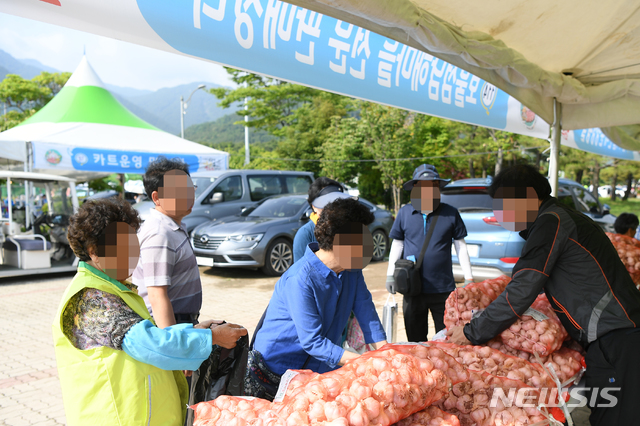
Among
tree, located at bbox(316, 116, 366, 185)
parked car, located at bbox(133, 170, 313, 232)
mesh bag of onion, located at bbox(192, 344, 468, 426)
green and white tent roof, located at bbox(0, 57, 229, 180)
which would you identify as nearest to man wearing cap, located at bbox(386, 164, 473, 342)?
mesh bag of onion, located at bbox(192, 344, 468, 426)

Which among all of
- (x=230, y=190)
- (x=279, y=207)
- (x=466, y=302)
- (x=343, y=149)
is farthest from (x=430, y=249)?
(x=343, y=149)

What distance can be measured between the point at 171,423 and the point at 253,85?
98.3 feet

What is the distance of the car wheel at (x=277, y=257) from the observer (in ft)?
30.0

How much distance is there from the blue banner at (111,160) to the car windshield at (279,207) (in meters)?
3.52

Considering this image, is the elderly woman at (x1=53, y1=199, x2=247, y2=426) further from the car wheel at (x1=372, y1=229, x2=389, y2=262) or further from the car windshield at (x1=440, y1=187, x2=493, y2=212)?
the car wheel at (x1=372, y1=229, x2=389, y2=262)

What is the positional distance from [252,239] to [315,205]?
5.65m

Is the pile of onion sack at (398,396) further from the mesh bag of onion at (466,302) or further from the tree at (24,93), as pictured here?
the tree at (24,93)

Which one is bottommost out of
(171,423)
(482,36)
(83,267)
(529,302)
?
(171,423)

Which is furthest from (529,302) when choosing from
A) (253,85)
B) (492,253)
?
(253,85)

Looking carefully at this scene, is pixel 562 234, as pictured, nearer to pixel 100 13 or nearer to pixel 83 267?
pixel 83 267

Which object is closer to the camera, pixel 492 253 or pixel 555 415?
pixel 555 415

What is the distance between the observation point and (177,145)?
44.6 ft

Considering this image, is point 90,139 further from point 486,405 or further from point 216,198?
point 486,405

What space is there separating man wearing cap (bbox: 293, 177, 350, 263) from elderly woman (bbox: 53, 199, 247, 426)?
1488 millimetres
